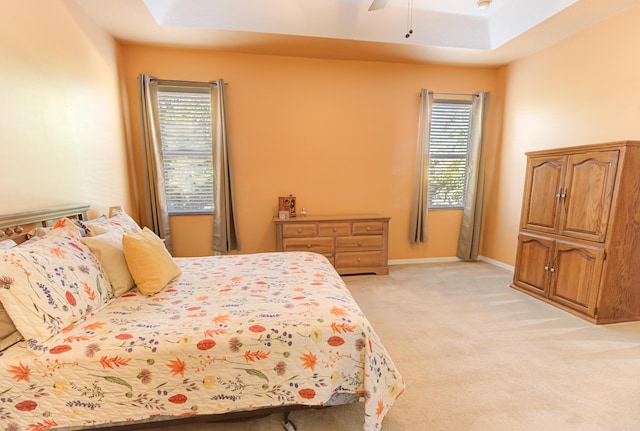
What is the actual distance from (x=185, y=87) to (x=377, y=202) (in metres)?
2.87

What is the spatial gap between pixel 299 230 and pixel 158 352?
230cm

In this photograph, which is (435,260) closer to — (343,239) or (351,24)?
(343,239)

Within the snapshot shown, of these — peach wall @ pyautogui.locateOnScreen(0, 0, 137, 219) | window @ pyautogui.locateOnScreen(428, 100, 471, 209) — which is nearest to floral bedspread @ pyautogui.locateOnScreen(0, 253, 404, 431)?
peach wall @ pyautogui.locateOnScreen(0, 0, 137, 219)

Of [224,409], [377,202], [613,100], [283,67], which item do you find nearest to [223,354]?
[224,409]

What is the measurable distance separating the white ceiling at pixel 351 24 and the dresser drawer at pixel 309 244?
2.26 m

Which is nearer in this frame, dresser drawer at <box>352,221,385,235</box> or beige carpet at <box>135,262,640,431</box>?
beige carpet at <box>135,262,640,431</box>

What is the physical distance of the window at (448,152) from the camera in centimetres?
389

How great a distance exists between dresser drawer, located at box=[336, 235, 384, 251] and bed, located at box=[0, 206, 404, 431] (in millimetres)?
1928

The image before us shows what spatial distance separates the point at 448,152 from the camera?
3.97 metres

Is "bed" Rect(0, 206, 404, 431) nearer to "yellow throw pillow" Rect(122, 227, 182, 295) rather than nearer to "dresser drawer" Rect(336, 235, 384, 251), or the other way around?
"yellow throw pillow" Rect(122, 227, 182, 295)

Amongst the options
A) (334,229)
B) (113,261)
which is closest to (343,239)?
(334,229)

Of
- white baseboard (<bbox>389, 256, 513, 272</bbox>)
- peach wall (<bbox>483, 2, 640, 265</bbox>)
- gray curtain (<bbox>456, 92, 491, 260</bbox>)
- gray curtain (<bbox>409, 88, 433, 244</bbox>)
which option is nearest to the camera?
peach wall (<bbox>483, 2, 640, 265</bbox>)

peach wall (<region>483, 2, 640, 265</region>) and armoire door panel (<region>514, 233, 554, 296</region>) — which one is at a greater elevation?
peach wall (<region>483, 2, 640, 265</region>)

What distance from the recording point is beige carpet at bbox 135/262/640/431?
1435 mm
